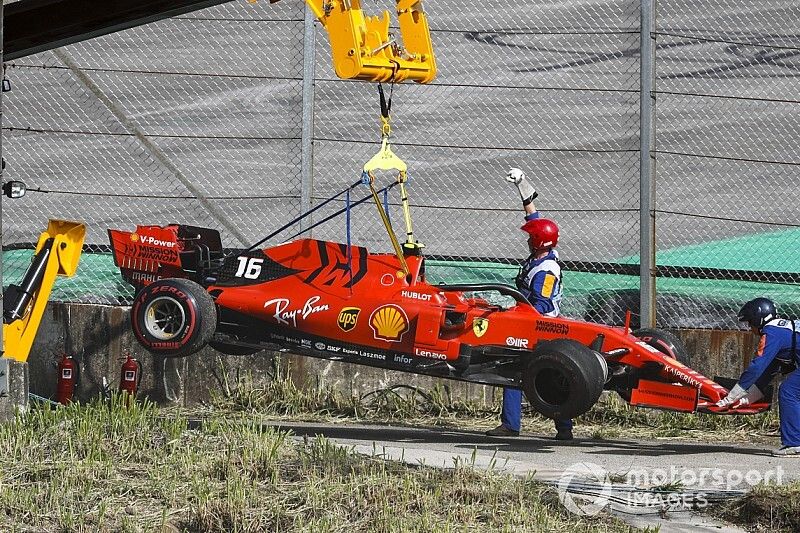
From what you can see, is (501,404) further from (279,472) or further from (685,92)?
(279,472)

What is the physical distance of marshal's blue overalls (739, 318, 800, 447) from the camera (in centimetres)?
1141

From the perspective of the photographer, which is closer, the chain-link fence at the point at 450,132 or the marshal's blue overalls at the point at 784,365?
the marshal's blue overalls at the point at 784,365

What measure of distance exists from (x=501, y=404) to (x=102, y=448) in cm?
565

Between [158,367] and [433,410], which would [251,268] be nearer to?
[158,367]

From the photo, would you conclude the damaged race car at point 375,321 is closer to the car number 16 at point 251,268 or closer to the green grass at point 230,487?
the car number 16 at point 251,268

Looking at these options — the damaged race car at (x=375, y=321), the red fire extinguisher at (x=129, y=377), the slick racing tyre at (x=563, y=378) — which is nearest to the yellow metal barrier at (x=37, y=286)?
the damaged race car at (x=375, y=321)

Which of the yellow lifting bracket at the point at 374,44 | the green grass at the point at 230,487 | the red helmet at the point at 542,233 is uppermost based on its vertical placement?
the yellow lifting bracket at the point at 374,44

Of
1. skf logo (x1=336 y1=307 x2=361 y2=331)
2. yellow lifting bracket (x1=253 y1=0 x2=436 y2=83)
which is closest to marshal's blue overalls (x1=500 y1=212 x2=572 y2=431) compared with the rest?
skf logo (x1=336 y1=307 x2=361 y2=331)

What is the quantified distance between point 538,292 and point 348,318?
1712 mm

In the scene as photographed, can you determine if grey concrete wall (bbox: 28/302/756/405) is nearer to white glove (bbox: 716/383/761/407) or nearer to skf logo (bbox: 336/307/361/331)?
skf logo (bbox: 336/307/361/331)

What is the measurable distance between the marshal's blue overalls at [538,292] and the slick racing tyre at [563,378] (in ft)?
3.77

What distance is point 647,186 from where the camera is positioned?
44.0ft

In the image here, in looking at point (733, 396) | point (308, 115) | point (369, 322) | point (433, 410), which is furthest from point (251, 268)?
point (733, 396)

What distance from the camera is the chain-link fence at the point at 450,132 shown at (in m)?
14.4
